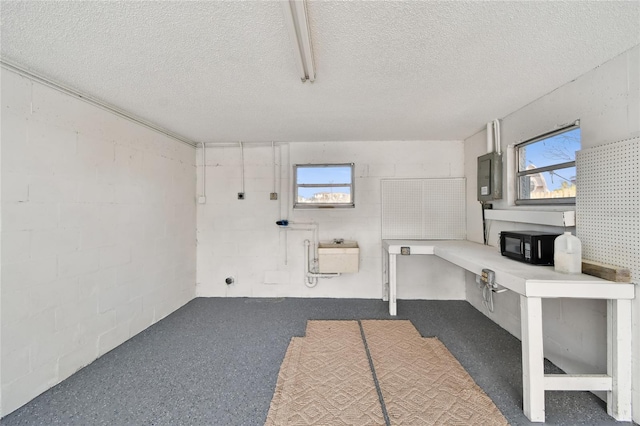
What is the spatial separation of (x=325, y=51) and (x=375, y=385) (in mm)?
2371

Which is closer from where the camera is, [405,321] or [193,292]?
[405,321]

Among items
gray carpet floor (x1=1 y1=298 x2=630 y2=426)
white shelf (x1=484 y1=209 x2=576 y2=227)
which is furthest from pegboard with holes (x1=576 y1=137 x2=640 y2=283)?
gray carpet floor (x1=1 y1=298 x2=630 y2=426)

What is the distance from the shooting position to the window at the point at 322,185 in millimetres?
3652

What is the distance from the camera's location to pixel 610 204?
1.61m

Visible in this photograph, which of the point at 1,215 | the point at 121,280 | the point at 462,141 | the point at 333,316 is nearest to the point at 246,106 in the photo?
the point at 1,215

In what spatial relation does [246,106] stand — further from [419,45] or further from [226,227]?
[226,227]

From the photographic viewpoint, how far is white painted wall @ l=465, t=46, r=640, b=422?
1540 millimetres

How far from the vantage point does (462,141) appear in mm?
3549

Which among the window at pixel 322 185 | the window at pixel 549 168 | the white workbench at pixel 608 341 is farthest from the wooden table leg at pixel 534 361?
the window at pixel 322 185

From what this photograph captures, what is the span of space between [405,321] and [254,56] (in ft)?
9.90

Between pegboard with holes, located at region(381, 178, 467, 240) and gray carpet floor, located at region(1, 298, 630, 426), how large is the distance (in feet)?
3.49

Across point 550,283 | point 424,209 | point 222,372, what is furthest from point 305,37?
point 424,209

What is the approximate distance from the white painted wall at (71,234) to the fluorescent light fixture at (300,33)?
1.95m

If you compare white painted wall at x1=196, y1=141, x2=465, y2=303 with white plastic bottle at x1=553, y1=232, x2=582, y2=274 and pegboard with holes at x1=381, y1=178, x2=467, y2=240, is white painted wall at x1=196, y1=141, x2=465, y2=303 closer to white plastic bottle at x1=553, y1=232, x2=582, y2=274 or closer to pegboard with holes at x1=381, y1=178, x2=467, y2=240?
pegboard with holes at x1=381, y1=178, x2=467, y2=240
